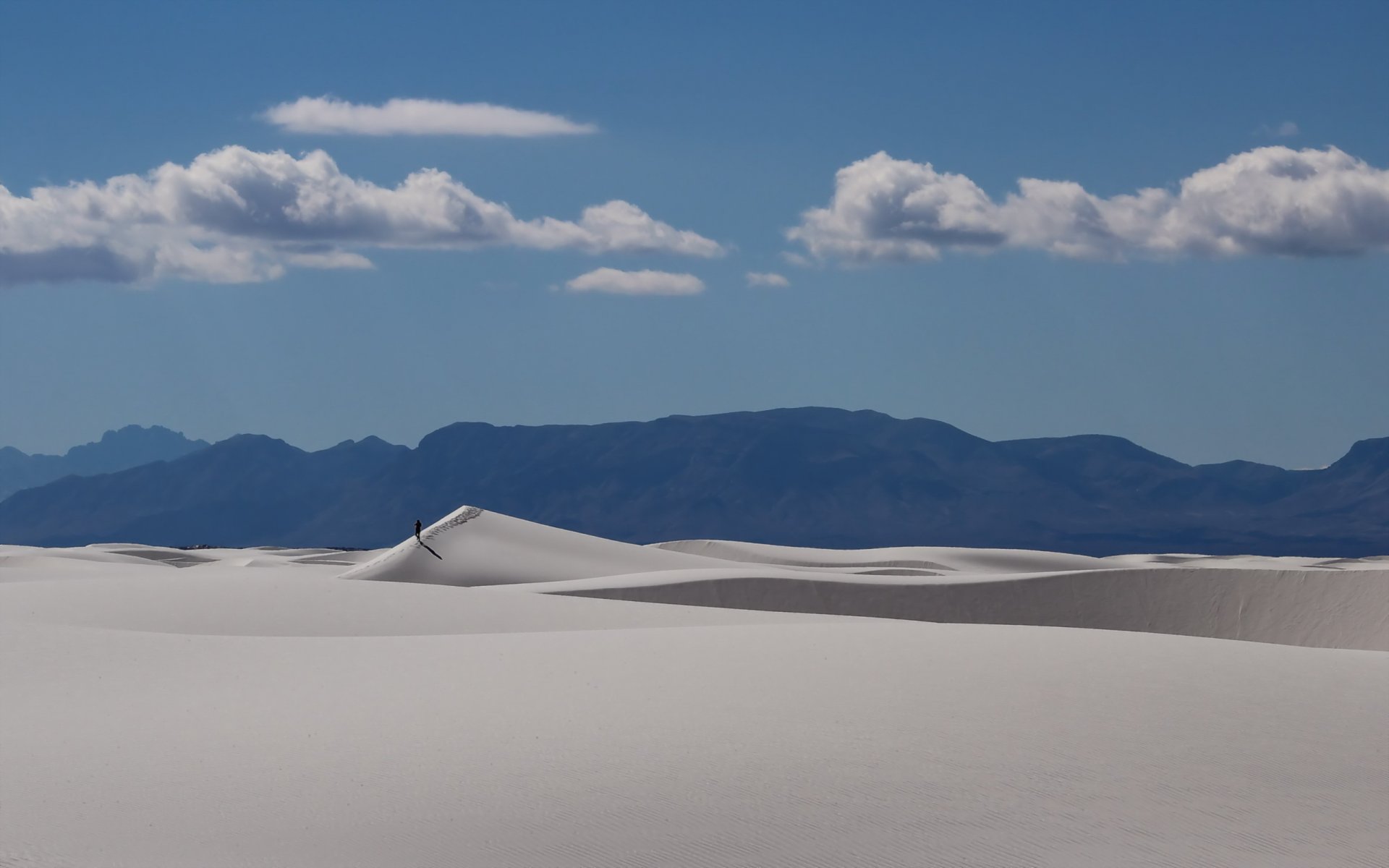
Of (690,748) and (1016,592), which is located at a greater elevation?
(1016,592)

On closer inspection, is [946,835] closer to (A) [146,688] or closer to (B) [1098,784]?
(B) [1098,784]

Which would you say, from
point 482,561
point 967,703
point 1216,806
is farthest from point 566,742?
point 482,561

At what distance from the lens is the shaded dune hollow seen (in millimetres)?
32469

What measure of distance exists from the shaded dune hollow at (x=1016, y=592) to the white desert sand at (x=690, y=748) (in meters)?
13.3

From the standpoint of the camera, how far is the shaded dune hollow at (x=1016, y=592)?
32.5 meters

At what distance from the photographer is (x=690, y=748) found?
1009 centimetres

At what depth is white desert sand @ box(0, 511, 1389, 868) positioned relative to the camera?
825cm

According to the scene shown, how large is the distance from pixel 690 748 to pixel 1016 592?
87.1ft

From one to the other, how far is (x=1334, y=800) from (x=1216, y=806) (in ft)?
3.54

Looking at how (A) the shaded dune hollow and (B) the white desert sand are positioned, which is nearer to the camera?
(B) the white desert sand

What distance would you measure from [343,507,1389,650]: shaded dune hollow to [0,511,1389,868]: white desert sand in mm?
13274

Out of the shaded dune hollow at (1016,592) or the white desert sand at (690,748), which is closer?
the white desert sand at (690,748)

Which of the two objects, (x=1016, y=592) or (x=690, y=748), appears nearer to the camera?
(x=690, y=748)

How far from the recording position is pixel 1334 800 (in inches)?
389
